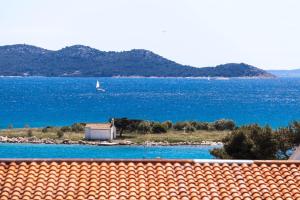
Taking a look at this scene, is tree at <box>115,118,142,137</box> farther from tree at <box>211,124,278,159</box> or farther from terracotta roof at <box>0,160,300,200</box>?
terracotta roof at <box>0,160,300,200</box>

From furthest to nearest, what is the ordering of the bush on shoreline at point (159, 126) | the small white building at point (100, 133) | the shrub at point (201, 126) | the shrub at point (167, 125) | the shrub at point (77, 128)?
the shrub at point (201, 126) → the shrub at point (167, 125) → the shrub at point (77, 128) → the bush on shoreline at point (159, 126) → the small white building at point (100, 133)

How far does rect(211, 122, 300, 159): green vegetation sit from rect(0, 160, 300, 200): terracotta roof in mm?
19321

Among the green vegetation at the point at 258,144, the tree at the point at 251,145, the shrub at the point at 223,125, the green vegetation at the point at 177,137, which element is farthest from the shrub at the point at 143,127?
the tree at the point at 251,145

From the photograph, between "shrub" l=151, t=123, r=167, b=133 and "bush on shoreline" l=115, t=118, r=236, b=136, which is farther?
"shrub" l=151, t=123, r=167, b=133

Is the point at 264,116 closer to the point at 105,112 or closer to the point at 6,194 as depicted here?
the point at 105,112

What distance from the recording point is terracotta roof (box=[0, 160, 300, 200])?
8.43 metres

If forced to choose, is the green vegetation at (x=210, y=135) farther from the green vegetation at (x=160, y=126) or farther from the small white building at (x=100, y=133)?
the small white building at (x=100, y=133)

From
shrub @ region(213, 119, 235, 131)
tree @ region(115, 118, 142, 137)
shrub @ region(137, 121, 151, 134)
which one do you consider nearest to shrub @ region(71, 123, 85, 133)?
tree @ region(115, 118, 142, 137)

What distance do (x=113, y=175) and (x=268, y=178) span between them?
2.41 metres

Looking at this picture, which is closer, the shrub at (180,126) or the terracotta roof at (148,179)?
the terracotta roof at (148,179)

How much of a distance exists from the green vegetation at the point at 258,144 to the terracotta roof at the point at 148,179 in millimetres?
19321

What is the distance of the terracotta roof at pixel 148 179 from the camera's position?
27.7ft

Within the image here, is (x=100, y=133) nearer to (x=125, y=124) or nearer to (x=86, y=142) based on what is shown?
(x=86, y=142)

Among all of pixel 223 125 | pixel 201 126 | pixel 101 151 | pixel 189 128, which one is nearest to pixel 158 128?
pixel 189 128
